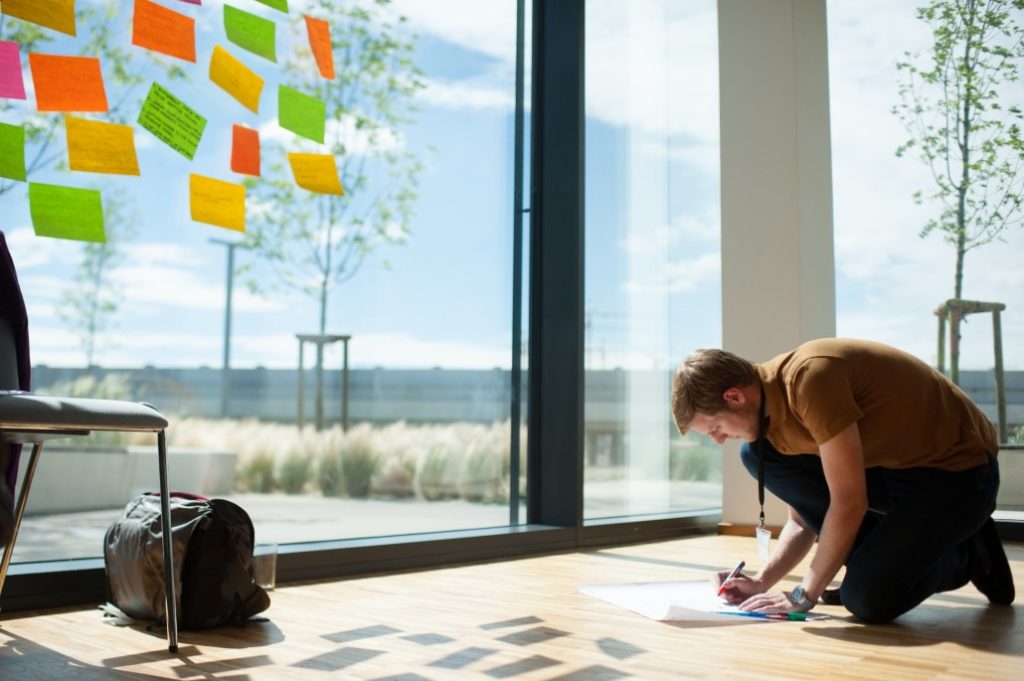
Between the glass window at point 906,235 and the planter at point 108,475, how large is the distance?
2663mm

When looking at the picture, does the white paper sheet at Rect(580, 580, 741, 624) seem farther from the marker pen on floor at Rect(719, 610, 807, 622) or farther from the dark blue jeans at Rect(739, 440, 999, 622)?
the dark blue jeans at Rect(739, 440, 999, 622)

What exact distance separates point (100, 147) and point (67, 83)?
0.16 meters

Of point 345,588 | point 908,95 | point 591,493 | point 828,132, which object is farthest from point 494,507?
point 908,95

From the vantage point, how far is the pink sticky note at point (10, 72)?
90.0 inches

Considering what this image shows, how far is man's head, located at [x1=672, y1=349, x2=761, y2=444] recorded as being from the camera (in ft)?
6.51

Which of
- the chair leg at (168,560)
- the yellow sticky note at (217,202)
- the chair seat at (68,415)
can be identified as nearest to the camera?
the chair seat at (68,415)

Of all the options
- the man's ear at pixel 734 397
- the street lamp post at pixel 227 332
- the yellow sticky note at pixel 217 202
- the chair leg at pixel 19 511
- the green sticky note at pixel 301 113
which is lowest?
the chair leg at pixel 19 511

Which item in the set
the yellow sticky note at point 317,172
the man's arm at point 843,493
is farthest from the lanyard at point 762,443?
the yellow sticky note at point 317,172

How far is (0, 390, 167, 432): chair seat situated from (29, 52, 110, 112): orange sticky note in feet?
3.36

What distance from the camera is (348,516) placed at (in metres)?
3.04

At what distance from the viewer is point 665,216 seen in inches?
169

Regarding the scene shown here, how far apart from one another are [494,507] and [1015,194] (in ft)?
7.69

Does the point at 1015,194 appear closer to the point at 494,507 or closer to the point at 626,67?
the point at 626,67

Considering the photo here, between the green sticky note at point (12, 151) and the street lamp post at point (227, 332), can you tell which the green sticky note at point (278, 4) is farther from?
the green sticky note at point (12, 151)
